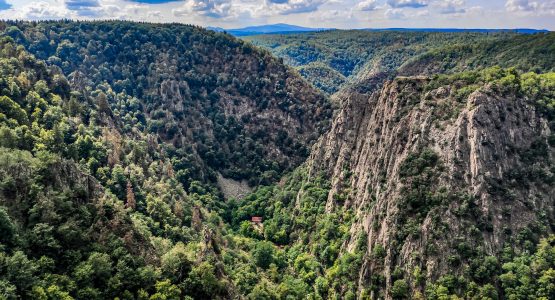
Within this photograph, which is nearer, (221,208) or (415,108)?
(415,108)

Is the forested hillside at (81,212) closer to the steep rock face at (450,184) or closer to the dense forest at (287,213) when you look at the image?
the dense forest at (287,213)

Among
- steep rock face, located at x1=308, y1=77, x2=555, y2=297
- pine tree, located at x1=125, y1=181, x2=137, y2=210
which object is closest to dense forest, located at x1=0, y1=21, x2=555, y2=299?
pine tree, located at x1=125, y1=181, x2=137, y2=210

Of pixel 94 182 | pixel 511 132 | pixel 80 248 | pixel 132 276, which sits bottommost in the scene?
pixel 132 276

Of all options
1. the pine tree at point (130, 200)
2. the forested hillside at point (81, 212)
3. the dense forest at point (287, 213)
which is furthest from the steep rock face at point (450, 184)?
the pine tree at point (130, 200)

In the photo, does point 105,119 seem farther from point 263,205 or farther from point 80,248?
point 80,248

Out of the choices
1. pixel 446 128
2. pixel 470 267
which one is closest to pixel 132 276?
pixel 470 267

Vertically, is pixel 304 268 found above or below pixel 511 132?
below

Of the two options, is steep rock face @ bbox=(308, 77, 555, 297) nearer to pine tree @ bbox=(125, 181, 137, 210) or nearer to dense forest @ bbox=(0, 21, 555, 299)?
dense forest @ bbox=(0, 21, 555, 299)

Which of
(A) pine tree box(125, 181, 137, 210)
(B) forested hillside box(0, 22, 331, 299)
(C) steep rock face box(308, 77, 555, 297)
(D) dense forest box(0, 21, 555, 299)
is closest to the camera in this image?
(B) forested hillside box(0, 22, 331, 299)
